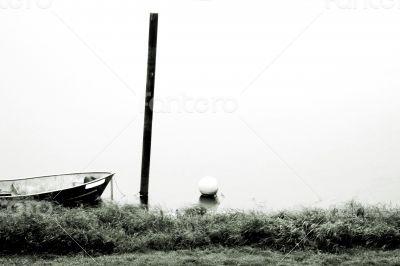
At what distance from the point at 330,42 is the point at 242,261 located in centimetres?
2126

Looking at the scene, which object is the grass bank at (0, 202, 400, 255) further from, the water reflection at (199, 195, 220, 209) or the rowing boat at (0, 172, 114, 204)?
the water reflection at (199, 195, 220, 209)

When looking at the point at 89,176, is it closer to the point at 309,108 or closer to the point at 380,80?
the point at 309,108

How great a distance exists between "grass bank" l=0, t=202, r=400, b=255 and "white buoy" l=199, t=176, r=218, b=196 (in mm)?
5097

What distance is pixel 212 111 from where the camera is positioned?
22109mm

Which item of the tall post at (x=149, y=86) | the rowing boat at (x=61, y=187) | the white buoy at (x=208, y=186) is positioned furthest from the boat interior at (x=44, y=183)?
the white buoy at (x=208, y=186)

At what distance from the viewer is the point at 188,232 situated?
30.9ft

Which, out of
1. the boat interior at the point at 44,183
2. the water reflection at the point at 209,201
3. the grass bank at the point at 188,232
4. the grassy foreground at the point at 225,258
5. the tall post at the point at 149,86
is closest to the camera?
the grassy foreground at the point at 225,258

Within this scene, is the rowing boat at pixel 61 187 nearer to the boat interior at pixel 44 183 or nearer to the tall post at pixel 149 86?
the boat interior at pixel 44 183

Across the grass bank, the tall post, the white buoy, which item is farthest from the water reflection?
the grass bank

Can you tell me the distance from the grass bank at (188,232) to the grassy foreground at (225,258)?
0.98 feet

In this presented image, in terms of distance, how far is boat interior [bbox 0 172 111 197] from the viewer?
13.9m

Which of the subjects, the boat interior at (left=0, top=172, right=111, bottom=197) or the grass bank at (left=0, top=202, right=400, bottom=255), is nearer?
the grass bank at (left=0, top=202, right=400, bottom=255)

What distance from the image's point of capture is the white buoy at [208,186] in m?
15.5

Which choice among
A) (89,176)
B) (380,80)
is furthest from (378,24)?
(89,176)
